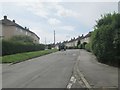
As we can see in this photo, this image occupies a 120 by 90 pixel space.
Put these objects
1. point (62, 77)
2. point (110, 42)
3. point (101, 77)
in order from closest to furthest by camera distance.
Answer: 1. point (101, 77)
2. point (62, 77)
3. point (110, 42)

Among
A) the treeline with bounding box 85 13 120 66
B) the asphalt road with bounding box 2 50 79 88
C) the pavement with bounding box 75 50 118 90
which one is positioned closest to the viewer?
the pavement with bounding box 75 50 118 90

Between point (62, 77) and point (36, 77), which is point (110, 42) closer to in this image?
point (62, 77)

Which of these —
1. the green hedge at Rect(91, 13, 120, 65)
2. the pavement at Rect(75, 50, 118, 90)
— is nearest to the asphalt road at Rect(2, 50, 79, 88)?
the pavement at Rect(75, 50, 118, 90)

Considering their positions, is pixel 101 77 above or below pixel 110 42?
below

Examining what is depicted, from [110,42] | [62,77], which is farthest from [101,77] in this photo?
[110,42]

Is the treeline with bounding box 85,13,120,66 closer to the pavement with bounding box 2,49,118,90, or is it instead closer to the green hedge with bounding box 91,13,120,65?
the green hedge with bounding box 91,13,120,65

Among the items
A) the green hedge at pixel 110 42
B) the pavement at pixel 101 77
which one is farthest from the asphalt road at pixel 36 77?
the green hedge at pixel 110 42

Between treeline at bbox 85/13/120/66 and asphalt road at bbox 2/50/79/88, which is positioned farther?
treeline at bbox 85/13/120/66

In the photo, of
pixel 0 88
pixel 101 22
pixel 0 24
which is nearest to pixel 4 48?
pixel 101 22

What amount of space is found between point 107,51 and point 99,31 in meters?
2.25

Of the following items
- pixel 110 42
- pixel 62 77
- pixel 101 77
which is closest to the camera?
pixel 101 77

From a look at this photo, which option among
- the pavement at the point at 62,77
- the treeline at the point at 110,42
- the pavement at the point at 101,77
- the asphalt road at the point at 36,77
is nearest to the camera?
the pavement at the point at 101,77

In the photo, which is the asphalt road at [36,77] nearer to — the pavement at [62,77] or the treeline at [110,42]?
the pavement at [62,77]

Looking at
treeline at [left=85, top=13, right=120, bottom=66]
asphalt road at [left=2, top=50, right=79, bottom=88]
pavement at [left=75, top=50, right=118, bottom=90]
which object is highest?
treeline at [left=85, top=13, right=120, bottom=66]
